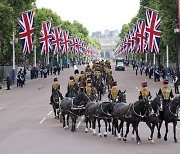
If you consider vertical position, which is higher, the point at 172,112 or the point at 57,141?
the point at 172,112

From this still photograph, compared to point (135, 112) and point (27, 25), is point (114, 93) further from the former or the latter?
point (27, 25)

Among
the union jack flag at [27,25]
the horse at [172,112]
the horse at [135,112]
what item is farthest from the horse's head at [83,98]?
the union jack flag at [27,25]

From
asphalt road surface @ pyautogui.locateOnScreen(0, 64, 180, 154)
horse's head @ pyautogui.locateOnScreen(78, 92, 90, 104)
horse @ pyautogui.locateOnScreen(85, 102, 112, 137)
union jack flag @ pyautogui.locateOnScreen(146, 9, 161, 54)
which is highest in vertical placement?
union jack flag @ pyautogui.locateOnScreen(146, 9, 161, 54)

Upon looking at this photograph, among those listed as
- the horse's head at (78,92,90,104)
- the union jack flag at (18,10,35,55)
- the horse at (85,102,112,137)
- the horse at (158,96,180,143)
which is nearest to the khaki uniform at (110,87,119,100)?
the horse's head at (78,92,90,104)

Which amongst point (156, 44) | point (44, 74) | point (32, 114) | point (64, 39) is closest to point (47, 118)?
point (32, 114)

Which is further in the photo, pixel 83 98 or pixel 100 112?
pixel 83 98

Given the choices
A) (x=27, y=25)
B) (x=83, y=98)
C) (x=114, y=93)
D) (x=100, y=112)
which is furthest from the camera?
(x=27, y=25)

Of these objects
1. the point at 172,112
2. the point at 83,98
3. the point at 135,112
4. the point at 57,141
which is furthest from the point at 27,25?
the point at 135,112

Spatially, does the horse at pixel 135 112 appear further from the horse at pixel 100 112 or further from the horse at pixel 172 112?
the horse at pixel 100 112

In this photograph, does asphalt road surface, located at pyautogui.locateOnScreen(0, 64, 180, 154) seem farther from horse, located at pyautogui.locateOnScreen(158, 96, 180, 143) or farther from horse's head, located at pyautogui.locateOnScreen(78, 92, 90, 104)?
horse's head, located at pyautogui.locateOnScreen(78, 92, 90, 104)

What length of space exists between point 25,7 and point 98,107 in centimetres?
4421

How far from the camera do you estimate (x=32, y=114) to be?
28125 mm

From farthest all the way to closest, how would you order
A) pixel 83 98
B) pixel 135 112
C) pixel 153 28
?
pixel 153 28 < pixel 83 98 < pixel 135 112

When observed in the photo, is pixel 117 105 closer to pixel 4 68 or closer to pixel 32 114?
pixel 32 114
